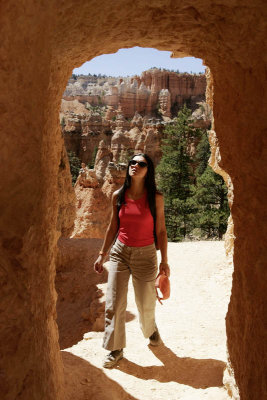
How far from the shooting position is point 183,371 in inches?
106

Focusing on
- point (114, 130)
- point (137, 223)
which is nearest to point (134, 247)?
point (137, 223)

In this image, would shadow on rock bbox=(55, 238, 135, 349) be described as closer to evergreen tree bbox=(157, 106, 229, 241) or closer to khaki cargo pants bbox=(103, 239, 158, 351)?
khaki cargo pants bbox=(103, 239, 158, 351)

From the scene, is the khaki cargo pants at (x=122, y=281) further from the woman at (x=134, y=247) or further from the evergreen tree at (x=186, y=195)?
the evergreen tree at (x=186, y=195)

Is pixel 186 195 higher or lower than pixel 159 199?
higher

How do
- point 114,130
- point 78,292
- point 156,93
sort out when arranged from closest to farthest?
point 78,292 → point 114,130 → point 156,93

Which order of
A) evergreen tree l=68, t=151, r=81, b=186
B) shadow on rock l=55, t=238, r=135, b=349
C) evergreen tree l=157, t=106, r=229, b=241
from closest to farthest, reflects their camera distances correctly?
shadow on rock l=55, t=238, r=135, b=349
evergreen tree l=157, t=106, r=229, b=241
evergreen tree l=68, t=151, r=81, b=186

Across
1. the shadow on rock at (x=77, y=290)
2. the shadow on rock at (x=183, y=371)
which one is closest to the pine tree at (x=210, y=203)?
the shadow on rock at (x=77, y=290)

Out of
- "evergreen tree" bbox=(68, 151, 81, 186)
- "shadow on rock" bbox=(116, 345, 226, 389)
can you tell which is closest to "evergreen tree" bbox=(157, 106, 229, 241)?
"evergreen tree" bbox=(68, 151, 81, 186)

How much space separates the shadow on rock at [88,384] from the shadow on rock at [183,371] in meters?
0.25

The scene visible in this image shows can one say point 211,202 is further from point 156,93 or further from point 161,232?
Result: point 156,93

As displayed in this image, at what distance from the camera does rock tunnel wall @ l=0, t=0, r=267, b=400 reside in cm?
138

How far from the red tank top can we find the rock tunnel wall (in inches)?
32.4

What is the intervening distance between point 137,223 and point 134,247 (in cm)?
20

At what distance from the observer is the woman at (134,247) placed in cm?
262
